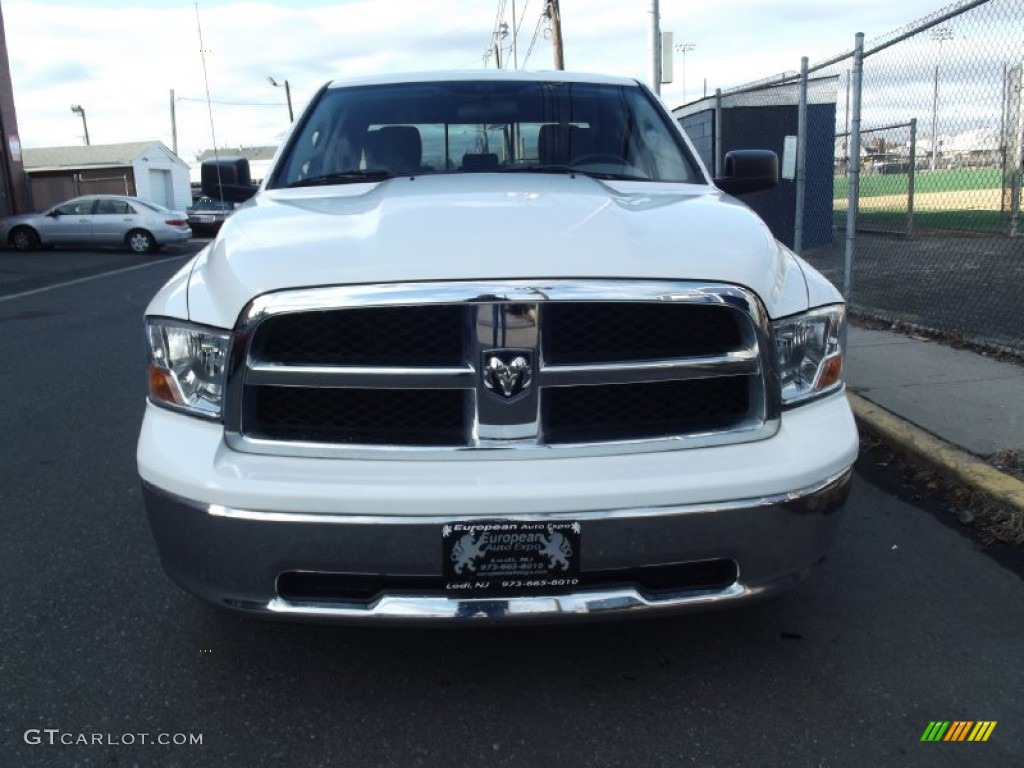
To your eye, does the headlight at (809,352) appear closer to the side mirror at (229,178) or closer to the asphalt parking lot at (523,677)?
the asphalt parking lot at (523,677)

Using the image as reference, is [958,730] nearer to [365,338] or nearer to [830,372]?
[830,372]

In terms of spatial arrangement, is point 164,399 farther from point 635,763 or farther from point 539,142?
point 539,142

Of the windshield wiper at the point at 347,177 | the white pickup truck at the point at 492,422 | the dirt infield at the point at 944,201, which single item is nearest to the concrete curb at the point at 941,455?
the white pickup truck at the point at 492,422

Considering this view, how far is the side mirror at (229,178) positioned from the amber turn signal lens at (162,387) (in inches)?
80.7

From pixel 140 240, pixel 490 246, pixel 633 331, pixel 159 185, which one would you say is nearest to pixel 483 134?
pixel 490 246

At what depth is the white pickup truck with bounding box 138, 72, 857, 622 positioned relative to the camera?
2307 mm

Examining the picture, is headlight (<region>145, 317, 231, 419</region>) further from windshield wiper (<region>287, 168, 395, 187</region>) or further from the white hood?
windshield wiper (<region>287, 168, 395, 187</region>)

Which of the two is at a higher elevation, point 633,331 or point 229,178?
point 229,178

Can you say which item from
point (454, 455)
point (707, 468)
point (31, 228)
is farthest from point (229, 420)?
point (31, 228)

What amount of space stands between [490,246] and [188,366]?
2.90ft

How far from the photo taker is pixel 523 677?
278cm

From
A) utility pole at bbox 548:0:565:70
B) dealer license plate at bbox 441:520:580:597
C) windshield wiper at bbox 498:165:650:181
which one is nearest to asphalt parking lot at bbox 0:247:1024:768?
dealer license plate at bbox 441:520:580:597

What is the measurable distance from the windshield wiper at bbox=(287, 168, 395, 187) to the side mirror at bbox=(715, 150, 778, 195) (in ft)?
4.90

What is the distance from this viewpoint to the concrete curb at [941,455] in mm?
3994
